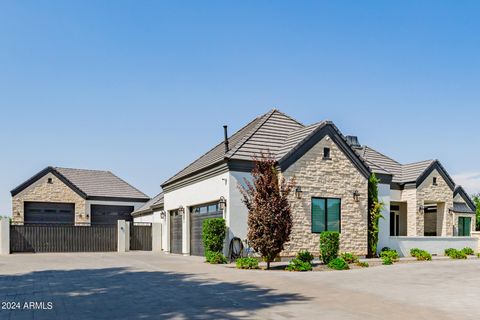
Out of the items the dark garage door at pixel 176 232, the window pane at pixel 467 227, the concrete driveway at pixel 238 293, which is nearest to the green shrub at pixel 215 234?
the concrete driveway at pixel 238 293

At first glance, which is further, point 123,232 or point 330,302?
point 123,232

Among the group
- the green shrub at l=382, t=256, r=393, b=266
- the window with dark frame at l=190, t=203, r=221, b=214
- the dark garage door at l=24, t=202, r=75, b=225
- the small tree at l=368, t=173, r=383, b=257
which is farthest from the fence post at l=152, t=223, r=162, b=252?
the green shrub at l=382, t=256, r=393, b=266

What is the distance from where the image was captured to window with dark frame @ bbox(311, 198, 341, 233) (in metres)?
22.7

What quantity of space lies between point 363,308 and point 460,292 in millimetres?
4080

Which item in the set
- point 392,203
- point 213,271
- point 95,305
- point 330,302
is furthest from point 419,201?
point 95,305

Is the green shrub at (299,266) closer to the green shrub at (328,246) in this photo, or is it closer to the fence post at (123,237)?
the green shrub at (328,246)

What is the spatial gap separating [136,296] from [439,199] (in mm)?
26257

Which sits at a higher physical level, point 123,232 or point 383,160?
point 383,160

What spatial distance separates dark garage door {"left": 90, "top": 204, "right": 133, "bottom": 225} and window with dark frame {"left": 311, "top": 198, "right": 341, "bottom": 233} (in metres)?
26.7

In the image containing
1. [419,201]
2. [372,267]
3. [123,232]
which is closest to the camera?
[372,267]

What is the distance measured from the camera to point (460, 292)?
1268cm

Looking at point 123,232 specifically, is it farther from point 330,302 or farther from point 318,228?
point 330,302

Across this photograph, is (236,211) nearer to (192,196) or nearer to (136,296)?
(192,196)

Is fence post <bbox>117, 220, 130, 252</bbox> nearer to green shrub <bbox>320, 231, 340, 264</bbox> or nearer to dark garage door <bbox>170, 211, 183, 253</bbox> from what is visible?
dark garage door <bbox>170, 211, 183, 253</bbox>
